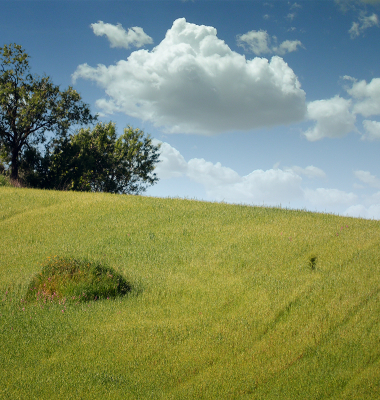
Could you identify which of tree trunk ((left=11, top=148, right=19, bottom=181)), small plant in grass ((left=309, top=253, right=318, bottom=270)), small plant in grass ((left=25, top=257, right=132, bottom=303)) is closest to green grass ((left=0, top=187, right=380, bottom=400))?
small plant in grass ((left=309, top=253, right=318, bottom=270))

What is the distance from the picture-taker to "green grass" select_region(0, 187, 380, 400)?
626 centimetres

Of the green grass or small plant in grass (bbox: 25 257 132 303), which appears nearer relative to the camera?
the green grass

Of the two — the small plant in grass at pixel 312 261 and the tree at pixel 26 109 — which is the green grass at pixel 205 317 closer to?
the small plant in grass at pixel 312 261

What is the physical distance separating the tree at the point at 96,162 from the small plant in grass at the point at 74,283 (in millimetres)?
26611

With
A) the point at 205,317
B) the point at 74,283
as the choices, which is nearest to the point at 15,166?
the point at 74,283

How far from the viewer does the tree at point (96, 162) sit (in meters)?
36.8

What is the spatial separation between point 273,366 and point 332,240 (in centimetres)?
881

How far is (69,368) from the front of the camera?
669cm

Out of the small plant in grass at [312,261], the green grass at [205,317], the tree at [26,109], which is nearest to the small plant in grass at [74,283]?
the green grass at [205,317]

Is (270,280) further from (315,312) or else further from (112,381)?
(112,381)

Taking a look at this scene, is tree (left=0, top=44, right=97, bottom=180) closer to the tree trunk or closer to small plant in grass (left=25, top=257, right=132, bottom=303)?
the tree trunk

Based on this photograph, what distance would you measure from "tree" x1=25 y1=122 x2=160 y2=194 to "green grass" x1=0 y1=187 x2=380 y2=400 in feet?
67.8

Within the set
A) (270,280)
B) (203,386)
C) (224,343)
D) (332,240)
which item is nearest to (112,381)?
(203,386)

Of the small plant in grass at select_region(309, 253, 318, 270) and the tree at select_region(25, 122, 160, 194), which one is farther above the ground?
the tree at select_region(25, 122, 160, 194)
